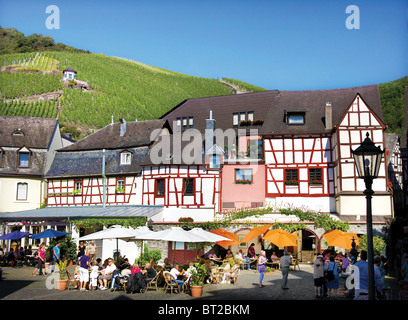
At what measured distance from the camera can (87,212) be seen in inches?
1195

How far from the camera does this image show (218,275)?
59.2 feet

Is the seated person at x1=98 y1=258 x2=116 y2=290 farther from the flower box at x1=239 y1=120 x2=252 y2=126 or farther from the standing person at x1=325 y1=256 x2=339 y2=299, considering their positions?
the flower box at x1=239 y1=120 x2=252 y2=126

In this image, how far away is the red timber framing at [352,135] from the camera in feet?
95.0

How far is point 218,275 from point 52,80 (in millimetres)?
60921

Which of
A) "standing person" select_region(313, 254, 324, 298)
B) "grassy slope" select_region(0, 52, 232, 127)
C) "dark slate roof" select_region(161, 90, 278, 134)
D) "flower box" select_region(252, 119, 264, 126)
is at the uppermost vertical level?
"grassy slope" select_region(0, 52, 232, 127)

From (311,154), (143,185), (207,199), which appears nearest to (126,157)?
(143,185)

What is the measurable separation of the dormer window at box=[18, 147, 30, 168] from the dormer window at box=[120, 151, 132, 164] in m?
6.77

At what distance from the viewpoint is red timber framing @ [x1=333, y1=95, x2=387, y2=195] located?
95.0ft

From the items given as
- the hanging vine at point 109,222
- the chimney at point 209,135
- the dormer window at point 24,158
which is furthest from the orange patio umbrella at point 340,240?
the dormer window at point 24,158

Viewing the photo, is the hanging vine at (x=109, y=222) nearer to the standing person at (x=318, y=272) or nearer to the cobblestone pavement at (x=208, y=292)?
the cobblestone pavement at (x=208, y=292)

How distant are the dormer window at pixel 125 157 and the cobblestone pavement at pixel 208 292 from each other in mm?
15014

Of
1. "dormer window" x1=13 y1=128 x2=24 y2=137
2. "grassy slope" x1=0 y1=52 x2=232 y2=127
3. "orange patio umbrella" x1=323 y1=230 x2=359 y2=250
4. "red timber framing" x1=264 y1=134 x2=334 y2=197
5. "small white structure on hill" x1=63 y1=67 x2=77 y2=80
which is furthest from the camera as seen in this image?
"small white structure on hill" x1=63 y1=67 x2=77 y2=80

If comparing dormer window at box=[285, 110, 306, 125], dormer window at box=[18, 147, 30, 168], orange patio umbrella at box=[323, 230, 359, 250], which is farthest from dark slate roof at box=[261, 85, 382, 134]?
dormer window at box=[18, 147, 30, 168]
